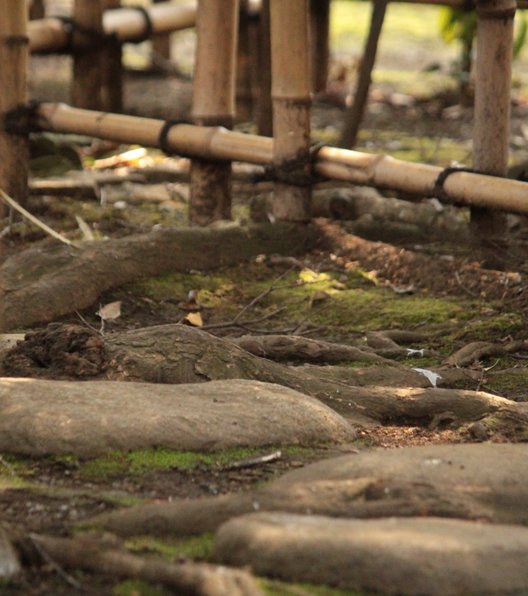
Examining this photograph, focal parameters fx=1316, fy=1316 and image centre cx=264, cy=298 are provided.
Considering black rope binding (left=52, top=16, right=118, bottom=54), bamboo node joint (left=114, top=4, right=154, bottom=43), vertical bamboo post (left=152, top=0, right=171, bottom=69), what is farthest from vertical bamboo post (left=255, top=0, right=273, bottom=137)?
vertical bamboo post (left=152, top=0, right=171, bottom=69)

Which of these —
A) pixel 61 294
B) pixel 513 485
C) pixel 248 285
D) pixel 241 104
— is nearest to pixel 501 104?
pixel 248 285

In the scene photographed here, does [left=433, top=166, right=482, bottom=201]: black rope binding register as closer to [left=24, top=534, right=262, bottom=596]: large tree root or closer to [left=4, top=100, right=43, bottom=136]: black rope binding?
[left=4, top=100, right=43, bottom=136]: black rope binding

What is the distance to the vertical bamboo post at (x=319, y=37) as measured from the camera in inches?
428

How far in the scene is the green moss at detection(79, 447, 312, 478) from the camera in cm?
343

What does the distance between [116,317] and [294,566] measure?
9.51 feet

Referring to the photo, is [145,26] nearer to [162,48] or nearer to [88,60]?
[88,60]

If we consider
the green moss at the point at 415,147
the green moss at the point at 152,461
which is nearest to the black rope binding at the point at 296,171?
the green moss at the point at 415,147

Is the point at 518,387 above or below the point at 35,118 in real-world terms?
below

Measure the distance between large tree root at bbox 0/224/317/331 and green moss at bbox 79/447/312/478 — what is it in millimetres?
1490

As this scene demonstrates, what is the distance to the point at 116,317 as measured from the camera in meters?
5.41

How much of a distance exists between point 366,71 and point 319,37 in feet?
12.1

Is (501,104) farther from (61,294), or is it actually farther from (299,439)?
(299,439)

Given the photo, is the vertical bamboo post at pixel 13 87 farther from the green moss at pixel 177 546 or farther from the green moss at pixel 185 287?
the green moss at pixel 177 546

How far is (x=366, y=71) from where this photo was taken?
7438 mm
